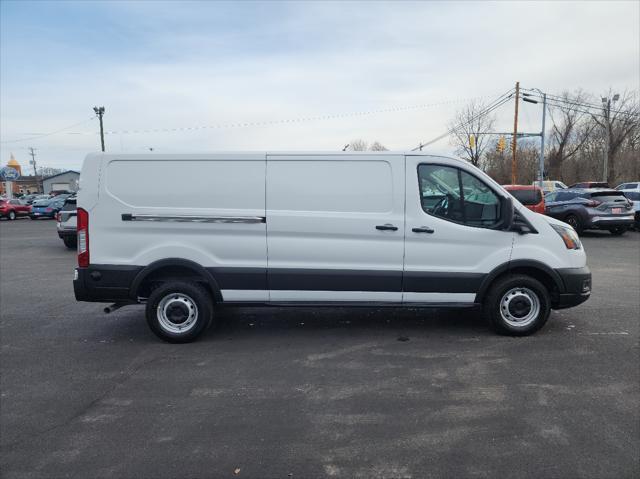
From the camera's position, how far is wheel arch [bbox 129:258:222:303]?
523cm

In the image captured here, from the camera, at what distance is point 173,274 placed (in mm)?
5441

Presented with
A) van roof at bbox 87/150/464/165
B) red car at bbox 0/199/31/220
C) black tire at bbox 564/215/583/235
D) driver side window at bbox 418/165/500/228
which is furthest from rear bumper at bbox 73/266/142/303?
red car at bbox 0/199/31/220

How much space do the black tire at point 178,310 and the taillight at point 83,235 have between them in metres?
0.82

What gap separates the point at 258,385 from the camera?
4.23 metres

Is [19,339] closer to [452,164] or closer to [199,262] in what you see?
[199,262]

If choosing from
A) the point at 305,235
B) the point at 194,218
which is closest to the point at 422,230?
the point at 305,235

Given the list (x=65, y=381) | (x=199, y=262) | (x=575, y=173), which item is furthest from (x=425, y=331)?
(x=575, y=173)

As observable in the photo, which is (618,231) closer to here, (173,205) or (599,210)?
(599,210)

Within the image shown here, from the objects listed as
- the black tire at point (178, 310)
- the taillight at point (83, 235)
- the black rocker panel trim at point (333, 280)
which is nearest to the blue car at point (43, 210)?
the taillight at point (83, 235)

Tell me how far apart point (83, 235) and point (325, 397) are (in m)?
3.25

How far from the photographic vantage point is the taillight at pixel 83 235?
5176mm

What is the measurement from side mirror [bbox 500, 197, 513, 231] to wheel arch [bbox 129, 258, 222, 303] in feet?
10.9

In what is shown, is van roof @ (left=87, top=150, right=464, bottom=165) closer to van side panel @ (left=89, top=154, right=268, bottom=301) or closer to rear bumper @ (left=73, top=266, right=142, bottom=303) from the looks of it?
van side panel @ (left=89, top=154, right=268, bottom=301)

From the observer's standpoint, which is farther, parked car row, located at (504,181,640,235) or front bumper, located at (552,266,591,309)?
parked car row, located at (504,181,640,235)
